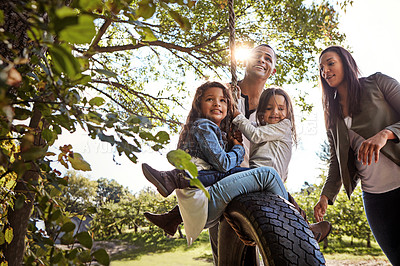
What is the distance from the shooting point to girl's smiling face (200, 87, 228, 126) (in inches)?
75.0

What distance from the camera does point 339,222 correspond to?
864cm

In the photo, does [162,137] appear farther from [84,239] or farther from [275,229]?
[275,229]

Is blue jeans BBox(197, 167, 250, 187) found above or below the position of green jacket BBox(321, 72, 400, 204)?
below

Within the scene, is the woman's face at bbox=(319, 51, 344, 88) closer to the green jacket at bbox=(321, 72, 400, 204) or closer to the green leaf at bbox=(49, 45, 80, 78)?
the green jacket at bbox=(321, 72, 400, 204)

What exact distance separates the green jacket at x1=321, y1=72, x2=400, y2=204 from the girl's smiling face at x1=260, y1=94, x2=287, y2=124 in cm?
55

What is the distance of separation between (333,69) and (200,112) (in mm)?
1065

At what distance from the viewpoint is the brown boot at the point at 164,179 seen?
155cm

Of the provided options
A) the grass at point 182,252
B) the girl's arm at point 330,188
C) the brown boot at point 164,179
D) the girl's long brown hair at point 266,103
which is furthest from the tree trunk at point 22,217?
the grass at point 182,252

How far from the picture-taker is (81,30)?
423mm

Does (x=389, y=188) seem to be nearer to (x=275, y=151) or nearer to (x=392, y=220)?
(x=392, y=220)

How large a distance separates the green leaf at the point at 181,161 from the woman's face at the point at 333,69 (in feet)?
6.56

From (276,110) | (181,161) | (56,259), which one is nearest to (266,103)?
(276,110)

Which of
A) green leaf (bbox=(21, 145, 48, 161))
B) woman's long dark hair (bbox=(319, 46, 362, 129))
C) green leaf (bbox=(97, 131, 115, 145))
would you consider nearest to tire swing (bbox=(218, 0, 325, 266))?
green leaf (bbox=(97, 131, 115, 145))

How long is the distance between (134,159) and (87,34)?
0.39 metres
